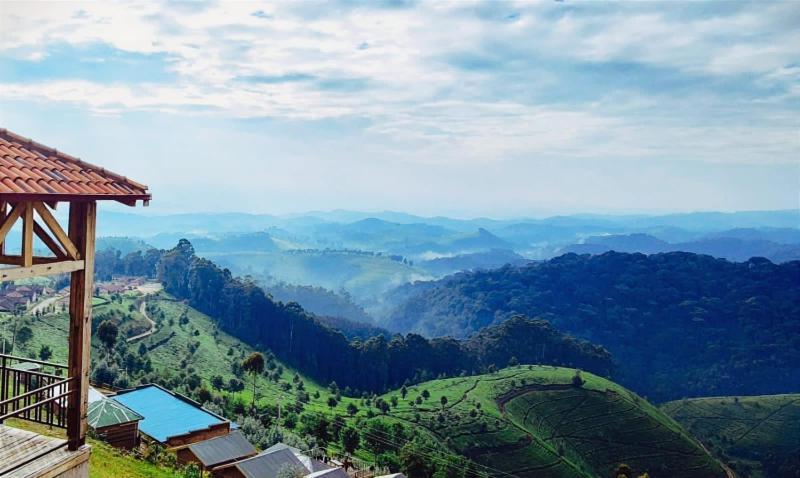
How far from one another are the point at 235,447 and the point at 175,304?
2322 inches

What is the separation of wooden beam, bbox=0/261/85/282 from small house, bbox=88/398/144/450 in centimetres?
1773

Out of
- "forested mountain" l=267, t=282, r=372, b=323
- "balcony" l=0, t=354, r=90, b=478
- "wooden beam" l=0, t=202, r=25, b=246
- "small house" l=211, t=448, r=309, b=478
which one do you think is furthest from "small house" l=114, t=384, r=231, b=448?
"forested mountain" l=267, t=282, r=372, b=323

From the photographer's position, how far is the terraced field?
5806 centimetres

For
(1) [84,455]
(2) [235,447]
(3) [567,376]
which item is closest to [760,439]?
(3) [567,376]

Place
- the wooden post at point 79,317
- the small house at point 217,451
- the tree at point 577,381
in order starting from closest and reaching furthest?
1. the wooden post at point 79,317
2. the small house at point 217,451
3. the tree at point 577,381

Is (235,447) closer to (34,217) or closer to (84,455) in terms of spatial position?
(84,455)

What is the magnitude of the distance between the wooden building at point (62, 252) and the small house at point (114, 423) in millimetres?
16786

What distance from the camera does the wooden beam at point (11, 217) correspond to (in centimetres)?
637

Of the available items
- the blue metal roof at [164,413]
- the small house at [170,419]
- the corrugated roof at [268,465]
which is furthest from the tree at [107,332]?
the corrugated roof at [268,465]

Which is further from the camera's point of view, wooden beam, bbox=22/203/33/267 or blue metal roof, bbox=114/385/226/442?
blue metal roof, bbox=114/385/226/442

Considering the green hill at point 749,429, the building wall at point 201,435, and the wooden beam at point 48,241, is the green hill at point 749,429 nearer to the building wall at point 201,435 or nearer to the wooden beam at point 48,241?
the building wall at point 201,435

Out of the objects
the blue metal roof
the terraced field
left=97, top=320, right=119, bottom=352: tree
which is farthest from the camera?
the terraced field

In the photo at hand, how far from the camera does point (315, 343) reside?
85750 mm

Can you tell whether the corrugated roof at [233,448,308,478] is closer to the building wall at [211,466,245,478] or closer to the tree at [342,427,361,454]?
the building wall at [211,466,245,478]
